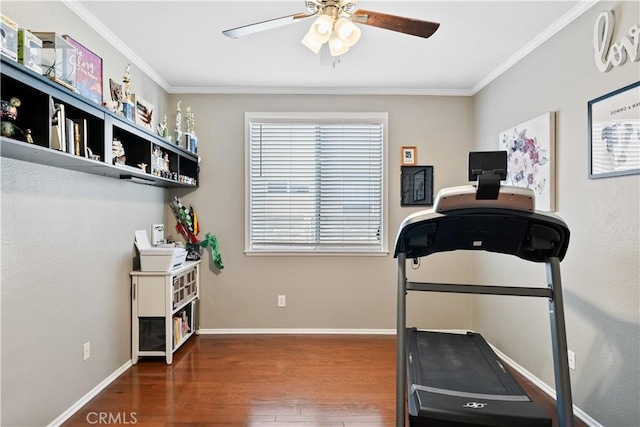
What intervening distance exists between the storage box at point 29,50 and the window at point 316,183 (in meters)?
2.20

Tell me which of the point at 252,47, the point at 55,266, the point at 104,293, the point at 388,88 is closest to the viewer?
the point at 55,266

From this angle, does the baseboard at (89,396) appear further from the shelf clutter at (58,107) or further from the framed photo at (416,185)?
the framed photo at (416,185)

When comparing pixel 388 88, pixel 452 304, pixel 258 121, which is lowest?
pixel 452 304

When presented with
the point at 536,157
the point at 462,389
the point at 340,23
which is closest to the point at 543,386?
the point at 462,389

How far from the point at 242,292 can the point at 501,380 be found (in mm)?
2697

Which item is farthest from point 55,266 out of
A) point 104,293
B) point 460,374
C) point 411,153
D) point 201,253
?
point 411,153

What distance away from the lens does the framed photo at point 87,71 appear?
1899 mm

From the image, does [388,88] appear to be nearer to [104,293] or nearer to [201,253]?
[201,253]

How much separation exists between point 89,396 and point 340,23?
2945 millimetres

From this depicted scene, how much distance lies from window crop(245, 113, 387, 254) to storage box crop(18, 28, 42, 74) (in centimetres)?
220

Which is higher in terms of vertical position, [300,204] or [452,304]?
[300,204]

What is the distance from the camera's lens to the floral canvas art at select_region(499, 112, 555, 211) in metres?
2.49

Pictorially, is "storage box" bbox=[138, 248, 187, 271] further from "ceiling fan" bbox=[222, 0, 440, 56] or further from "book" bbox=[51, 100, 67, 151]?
"ceiling fan" bbox=[222, 0, 440, 56]

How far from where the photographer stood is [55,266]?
210 centimetres
